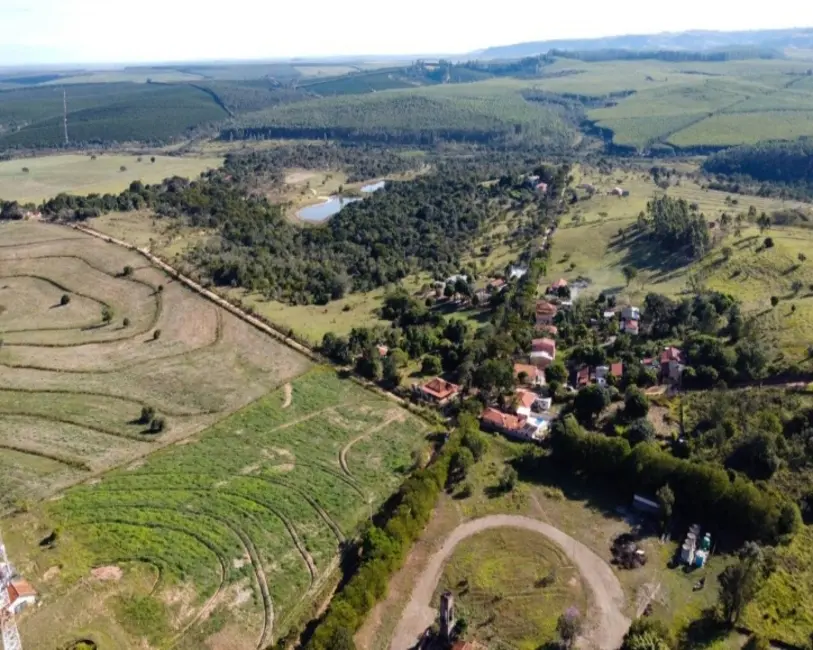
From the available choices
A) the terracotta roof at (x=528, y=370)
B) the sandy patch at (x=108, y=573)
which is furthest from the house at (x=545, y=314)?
the sandy patch at (x=108, y=573)

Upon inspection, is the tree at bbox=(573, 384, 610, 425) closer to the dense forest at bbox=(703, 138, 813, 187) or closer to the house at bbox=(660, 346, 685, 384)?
the house at bbox=(660, 346, 685, 384)

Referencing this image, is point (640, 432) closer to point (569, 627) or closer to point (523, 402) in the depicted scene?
point (523, 402)

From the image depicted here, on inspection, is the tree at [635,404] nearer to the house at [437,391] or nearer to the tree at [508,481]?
the tree at [508,481]

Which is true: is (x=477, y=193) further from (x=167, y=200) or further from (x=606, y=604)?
(x=606, y=604)

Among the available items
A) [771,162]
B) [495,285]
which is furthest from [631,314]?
[771,162]

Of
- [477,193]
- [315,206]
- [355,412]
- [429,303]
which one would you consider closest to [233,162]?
[315,206]

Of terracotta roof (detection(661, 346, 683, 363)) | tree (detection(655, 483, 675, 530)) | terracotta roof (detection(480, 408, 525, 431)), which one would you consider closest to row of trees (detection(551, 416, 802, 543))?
tree (detection(655, 483, 675, 530))
